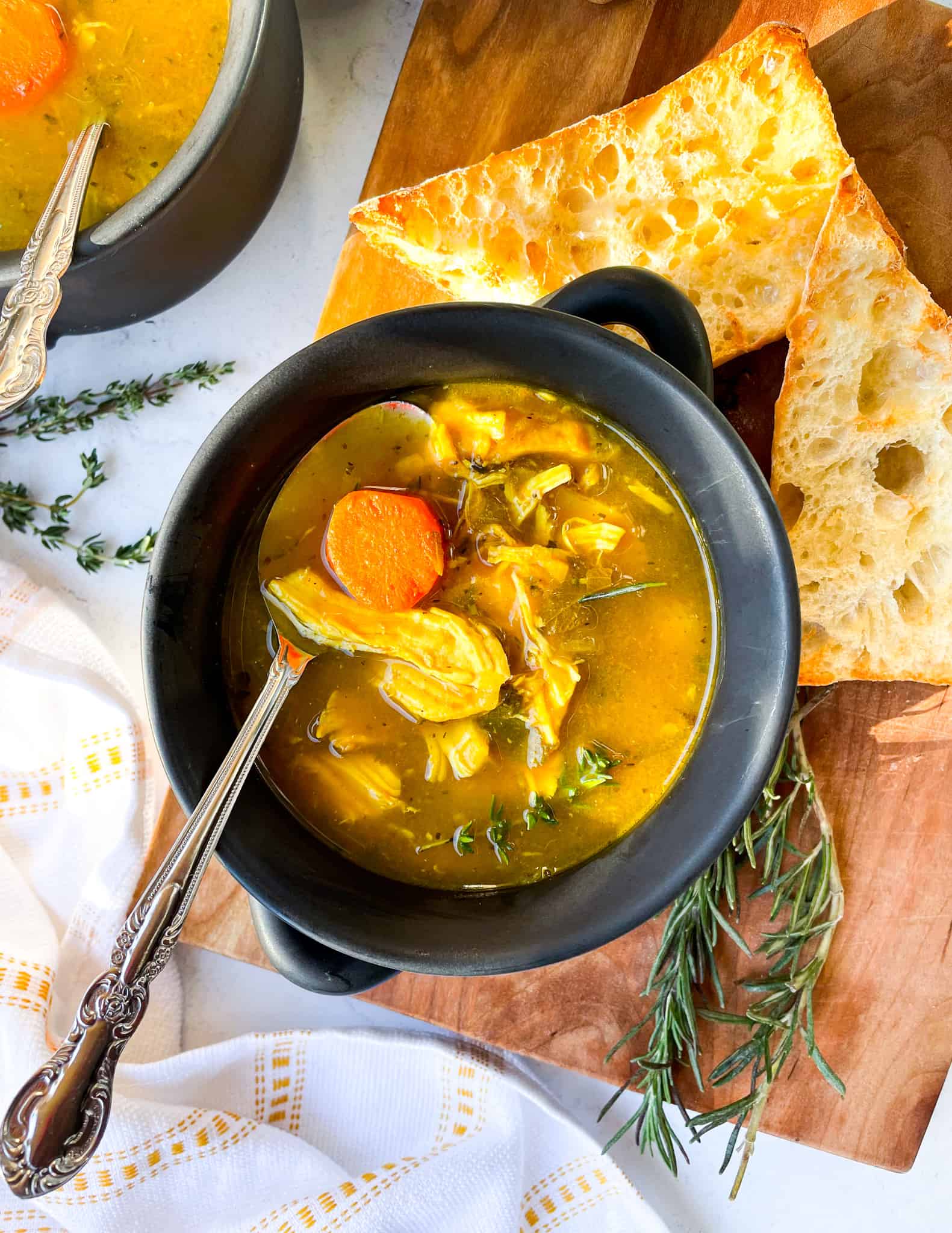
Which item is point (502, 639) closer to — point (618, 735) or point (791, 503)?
point (618, 735)

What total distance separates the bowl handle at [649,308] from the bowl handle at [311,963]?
1.08 metres

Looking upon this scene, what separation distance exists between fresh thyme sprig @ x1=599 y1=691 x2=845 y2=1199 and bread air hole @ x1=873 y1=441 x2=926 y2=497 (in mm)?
443

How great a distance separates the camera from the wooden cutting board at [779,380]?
2.04m

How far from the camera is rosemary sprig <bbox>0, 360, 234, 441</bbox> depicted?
2.41 meters

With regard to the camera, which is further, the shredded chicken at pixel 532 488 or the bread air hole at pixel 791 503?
the bread air hole at pixel 791 503

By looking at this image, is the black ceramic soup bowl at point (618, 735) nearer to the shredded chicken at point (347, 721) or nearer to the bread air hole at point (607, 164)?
the shredded chicken at point (347, 721)

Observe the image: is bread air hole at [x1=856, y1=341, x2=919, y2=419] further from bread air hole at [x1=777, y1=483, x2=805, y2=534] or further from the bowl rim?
the bowl rim

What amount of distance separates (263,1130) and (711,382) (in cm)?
194

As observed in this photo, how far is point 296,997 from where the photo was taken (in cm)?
257

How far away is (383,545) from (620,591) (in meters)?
0.39


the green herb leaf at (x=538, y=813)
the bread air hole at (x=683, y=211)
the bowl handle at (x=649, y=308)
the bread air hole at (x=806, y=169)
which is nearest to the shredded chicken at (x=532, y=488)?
the bowl handle at (x=649, y=308)

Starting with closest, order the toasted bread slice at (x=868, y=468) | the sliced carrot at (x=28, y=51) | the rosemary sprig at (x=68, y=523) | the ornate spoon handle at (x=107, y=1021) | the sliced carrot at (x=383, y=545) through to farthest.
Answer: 1. the ornate spoon handle at (x=107, y=1021)
2. the sliced carrot at (x=383, y=545)
3. the sliced carrot at (x=28, y=51)
4. the toasted bread slice at (x=868, y=468)
5. the rosemary sprig at (x=68, y=523)

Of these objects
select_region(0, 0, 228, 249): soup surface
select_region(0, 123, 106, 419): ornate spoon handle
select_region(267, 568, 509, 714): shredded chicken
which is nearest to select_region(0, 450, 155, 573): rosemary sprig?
select_region(0, 123, 106, 419): ornate spoon handle

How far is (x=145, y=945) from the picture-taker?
1608 mm
